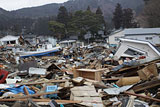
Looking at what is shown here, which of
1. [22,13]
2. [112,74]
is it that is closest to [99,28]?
[112,74]

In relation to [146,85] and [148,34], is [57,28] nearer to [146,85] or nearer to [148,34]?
[148,34]

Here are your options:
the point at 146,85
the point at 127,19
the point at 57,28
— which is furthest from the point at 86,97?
the point at 127,19

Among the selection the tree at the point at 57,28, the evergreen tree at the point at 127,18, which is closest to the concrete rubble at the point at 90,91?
the tree at the point at 57,28

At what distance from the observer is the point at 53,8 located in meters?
94.5

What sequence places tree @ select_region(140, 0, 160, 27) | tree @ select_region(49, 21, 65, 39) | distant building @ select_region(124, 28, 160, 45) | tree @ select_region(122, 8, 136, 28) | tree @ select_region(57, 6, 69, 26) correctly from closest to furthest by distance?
distant building @ select_region(124, 28, 160, 45), tree @ select_region(140, 0, 160, 27), tree @ select_region(49, 21, 65, 39), tree @ select_region(122, 8, 136, 28), tree @ select_region(57, 6, 69, 26)

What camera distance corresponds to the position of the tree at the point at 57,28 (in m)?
39.6

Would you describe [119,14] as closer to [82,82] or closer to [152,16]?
[152,16]

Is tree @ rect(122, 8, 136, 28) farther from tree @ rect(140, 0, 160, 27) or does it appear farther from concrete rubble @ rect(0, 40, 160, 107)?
concrete rubble @ rect(0, 40, 160, 107)

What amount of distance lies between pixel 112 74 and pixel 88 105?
11.8 ft

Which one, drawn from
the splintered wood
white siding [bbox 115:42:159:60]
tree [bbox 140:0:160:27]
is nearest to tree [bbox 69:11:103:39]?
tree [bbox 140:0:160:27]

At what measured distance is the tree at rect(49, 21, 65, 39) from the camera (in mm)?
39634

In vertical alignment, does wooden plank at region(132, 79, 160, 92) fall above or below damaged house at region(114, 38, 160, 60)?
below

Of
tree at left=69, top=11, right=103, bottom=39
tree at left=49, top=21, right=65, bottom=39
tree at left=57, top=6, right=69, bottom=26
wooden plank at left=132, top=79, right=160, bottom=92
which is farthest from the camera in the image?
tree at left=57, top=6, right=69, bottom=26

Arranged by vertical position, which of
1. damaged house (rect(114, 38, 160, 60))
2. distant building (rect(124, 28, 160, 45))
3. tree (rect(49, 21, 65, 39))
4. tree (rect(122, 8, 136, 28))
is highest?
tree (rect(122, 8, 136, 28))
